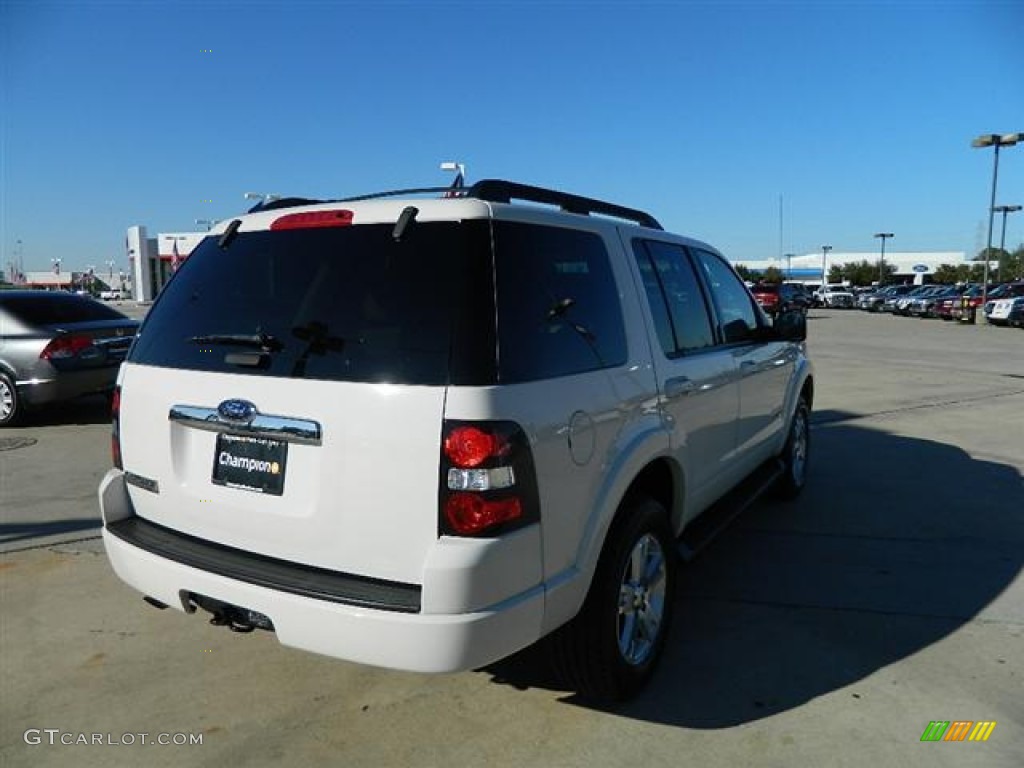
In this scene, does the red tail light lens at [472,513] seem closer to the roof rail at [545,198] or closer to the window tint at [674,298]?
the roof rail at [545,198]

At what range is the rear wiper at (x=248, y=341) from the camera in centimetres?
269

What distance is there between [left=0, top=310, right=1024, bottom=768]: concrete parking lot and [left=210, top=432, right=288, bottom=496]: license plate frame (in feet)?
3.26

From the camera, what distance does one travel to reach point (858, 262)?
120250 mm

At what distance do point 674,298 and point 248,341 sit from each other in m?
2.05

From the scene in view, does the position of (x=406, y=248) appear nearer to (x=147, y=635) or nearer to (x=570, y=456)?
(x=570, y=456)

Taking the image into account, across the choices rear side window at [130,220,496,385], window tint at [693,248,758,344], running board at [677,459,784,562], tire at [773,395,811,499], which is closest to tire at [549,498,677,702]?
running board at [677,459,784,562]

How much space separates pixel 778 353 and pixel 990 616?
205 cm

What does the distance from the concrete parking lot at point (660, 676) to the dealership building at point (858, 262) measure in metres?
113

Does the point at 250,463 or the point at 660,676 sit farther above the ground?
the point at 250,463

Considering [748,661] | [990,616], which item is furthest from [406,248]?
[990,616]

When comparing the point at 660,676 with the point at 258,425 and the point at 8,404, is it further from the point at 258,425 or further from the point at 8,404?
the point at 8,404

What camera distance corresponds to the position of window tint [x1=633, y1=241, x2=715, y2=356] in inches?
140

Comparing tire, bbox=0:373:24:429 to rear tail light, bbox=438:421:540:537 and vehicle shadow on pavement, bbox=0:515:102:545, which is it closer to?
vehicle shadow on pavement, bbox=0:515:102:545

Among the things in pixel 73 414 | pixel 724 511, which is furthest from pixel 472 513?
pixel 73 414
